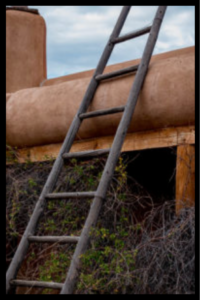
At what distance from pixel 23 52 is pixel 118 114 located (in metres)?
2.32

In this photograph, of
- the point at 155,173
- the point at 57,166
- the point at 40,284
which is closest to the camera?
the point at 40,284

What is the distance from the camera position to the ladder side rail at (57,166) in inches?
140

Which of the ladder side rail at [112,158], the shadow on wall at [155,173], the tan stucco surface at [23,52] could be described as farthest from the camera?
the tan stucco surface at [23,52]

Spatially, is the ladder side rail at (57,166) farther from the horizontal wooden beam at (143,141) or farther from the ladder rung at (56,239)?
the horizontal wooden beam at (143,141)

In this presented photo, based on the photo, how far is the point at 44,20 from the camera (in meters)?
6.34

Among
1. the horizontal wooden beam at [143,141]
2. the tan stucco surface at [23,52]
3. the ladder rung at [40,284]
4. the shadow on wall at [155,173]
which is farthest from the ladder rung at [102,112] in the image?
the tan stucco surface at [23,52]

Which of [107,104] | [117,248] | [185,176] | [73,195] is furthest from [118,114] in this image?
[117,248]

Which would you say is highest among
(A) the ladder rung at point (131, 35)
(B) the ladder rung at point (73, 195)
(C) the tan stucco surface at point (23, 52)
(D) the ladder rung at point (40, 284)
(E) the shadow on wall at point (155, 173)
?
(C) the tan stucco surface at point (23, 52)

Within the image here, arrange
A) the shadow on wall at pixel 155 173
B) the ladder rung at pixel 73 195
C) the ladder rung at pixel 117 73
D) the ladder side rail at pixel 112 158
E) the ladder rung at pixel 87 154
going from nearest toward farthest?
1. the ladder side rail at pixel 112 158
2. the ladder rung at pixel 73 195
3. the ladder rung at pixel 87 154
4. the ladder rung at pixel 117 73
5. the shadow on wall at pixel 155 173

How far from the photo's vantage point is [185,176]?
12.3ft

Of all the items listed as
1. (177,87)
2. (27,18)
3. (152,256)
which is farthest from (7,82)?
(152,256)

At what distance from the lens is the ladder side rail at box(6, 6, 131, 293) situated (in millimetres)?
3568

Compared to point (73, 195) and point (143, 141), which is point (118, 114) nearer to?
point (143, 141)

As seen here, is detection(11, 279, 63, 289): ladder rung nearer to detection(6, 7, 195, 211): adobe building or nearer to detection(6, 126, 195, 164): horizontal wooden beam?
detection(6, 7, 195, 211): adobe building
